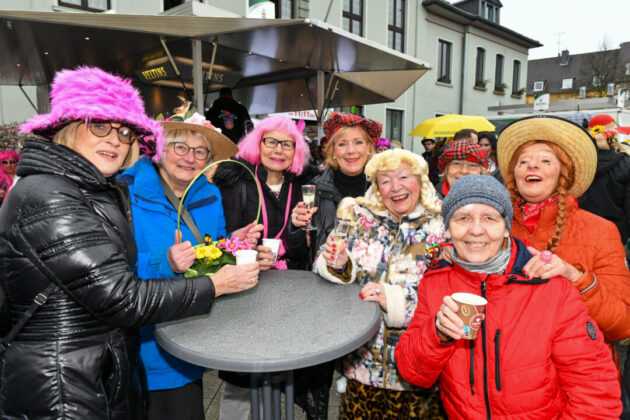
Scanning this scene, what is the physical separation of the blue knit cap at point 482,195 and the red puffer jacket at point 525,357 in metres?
0.19

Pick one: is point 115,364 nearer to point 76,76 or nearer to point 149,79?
point 76,76

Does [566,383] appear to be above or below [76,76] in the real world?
below

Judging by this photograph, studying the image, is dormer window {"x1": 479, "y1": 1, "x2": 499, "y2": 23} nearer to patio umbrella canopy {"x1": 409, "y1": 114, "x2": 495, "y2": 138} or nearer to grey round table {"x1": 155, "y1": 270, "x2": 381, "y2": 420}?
patio umbrella canopy {"x1": 409, "y1": 114, "x2": 495, "y2": 138}

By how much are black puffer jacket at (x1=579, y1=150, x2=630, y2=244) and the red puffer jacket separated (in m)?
2.77

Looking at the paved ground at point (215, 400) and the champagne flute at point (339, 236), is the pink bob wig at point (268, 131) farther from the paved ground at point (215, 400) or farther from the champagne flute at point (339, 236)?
the paved ground at point (215, 400)

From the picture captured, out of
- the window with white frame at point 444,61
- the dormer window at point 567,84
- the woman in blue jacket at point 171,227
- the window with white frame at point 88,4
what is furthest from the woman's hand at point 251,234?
the dormer window at point 567,84

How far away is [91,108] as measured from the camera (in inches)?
56.7

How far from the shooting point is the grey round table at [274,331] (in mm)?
1301

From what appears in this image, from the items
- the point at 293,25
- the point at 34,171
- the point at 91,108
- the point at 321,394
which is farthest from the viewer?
the point at 293,25

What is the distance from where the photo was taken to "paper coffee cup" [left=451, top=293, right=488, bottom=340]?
1.24 meters

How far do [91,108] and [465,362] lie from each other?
5.97ft

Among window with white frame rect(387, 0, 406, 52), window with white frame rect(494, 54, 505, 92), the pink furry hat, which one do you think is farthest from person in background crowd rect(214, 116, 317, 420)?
window with white frame rect(494, 54, 505, 92)

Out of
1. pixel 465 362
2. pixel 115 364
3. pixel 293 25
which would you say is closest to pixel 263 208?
pixel 115 364

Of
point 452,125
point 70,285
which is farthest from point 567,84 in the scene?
point 70,285
